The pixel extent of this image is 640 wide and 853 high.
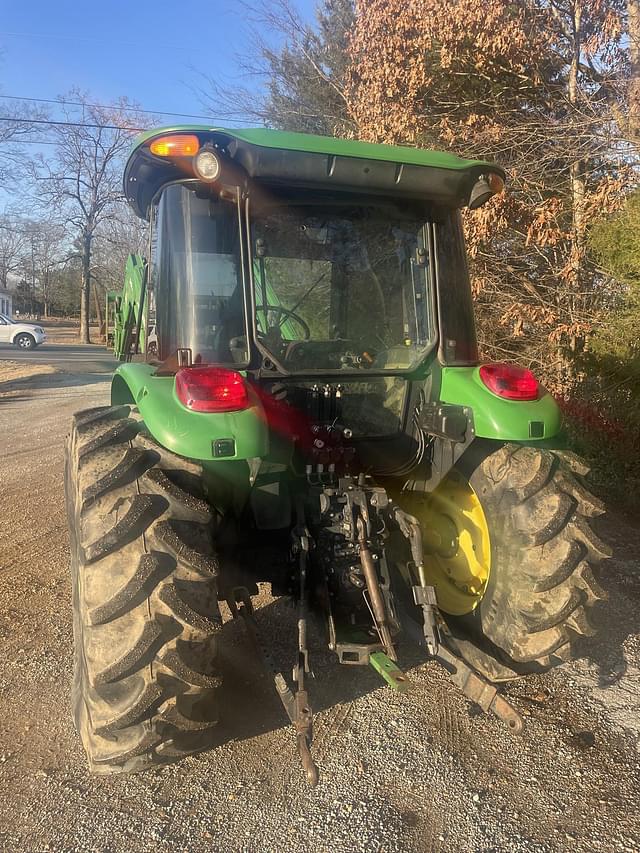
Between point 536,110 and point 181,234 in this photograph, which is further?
point 536,110

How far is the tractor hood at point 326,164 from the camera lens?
2.49m

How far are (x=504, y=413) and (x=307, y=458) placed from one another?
0.89m

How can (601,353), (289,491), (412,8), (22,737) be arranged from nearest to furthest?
(22,737) < (289,491) < (601,353) < (412,8)

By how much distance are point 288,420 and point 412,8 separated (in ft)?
23.3

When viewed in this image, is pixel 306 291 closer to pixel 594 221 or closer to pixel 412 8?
pixel 594 221

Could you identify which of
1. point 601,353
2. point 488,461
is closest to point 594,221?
point 601,353

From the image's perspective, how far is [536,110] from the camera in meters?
8.09

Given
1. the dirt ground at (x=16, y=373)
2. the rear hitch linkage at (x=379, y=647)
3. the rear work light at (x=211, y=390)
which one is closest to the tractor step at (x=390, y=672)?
the rear hitch linkage at (x=379, y=647)

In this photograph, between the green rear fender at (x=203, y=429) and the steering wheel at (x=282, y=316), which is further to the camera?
the steering wheel at (x=282, y=316)

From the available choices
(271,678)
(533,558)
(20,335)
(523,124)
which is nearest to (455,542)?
(533,558)

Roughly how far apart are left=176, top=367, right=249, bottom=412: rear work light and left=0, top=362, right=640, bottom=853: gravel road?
4.78 feet

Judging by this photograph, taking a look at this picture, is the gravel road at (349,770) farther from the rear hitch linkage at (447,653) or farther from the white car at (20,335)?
the white car at (20,335)

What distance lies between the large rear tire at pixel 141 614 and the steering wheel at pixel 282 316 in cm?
90

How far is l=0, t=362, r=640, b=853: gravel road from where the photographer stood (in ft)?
7.16
